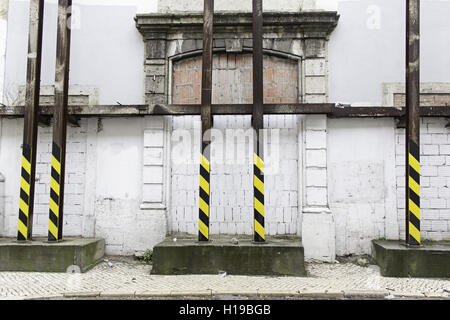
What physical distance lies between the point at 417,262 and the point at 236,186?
11.4 ft

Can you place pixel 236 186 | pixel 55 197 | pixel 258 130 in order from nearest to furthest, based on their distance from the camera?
1. pixel 258 130
2. pixel 55 197
3. pixel 236 186

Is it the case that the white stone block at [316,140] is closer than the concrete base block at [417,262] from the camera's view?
No

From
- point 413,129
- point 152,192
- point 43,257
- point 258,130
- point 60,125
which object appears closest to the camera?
point 43,257

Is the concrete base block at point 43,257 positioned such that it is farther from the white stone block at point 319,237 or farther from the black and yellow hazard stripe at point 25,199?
the white stone block at point 319,237

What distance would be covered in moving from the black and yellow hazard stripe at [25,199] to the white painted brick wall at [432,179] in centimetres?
710

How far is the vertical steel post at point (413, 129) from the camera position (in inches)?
229

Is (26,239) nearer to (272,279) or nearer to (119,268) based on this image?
(119,268)

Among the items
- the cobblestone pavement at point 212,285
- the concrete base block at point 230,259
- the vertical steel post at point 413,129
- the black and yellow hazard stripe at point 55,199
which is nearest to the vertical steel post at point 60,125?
the black and yellow hazard stripe at point 55,199

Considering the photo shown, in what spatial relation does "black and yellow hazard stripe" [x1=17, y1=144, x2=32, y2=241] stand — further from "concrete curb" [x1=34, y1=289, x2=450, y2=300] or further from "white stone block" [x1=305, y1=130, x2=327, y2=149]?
"white stone block" [x1=305, y1=130, x2=327, y2=149]

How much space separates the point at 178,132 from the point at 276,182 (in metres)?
2.32

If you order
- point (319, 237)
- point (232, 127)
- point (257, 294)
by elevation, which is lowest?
point (257, 294)

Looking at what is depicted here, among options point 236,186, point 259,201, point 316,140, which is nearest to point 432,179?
point 316,140

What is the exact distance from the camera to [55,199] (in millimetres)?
6141

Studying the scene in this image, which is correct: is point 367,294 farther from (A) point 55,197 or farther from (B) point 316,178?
(A) point 55,197
